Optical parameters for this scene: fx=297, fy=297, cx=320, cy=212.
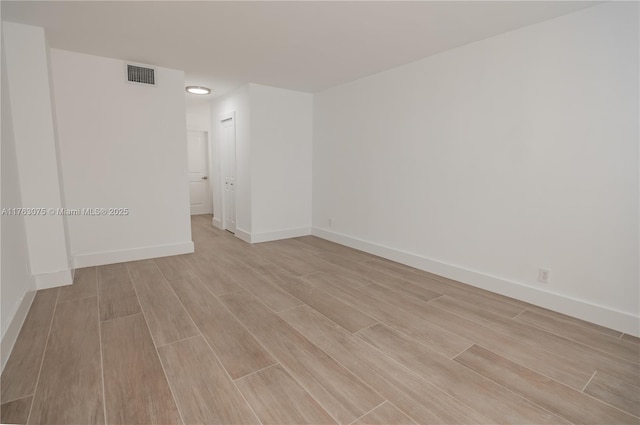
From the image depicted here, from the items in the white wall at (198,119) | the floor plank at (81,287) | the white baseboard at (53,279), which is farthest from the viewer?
the white wall at (198,119)

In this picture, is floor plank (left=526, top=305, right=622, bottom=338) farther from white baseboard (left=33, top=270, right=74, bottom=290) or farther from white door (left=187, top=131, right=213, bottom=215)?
white door (left=187, top=131, right=213, bottom=215)

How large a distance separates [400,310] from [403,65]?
Answer: 9.45 ft

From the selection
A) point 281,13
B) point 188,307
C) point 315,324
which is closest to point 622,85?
point 281,13

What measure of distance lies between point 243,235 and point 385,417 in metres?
3.87

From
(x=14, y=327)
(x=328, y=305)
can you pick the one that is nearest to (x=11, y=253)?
(x=14, y=327)

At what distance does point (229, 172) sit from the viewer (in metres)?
5.39

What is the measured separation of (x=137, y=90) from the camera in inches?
144

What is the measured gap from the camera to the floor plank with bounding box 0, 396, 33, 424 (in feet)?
4.63

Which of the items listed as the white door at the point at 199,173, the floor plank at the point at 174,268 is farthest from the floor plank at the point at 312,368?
the white door at the point at 199,173

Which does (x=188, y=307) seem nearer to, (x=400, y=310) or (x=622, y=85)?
(x=400, y=310)

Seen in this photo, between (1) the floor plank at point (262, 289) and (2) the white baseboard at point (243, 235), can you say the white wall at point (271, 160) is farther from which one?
(1) the floor plank at point (262, 289)

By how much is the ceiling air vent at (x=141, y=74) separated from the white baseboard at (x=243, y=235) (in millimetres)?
2421

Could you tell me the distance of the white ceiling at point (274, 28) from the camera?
2.34m

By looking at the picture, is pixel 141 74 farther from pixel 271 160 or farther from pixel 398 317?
pixel 398 317
